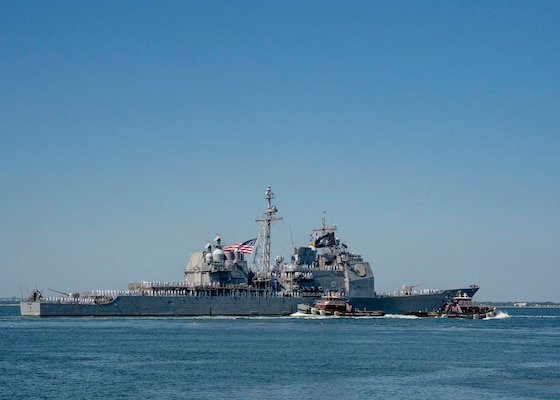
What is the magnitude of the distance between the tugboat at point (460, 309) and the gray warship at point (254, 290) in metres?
0.98

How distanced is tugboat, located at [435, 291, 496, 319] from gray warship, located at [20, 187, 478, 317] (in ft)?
3.21

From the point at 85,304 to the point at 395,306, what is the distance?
4002 cm

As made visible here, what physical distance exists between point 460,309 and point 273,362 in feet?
196

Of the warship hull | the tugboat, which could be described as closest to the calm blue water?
the warship hull

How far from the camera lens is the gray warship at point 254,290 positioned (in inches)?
3681

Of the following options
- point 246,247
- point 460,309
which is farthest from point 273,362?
point 460,309

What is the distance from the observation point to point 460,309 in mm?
103875

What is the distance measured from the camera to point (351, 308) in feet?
322

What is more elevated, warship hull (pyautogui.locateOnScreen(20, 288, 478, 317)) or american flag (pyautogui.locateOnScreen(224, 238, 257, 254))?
american flag (pyautogui.locateOnScreen(224, 238, 257, 254))

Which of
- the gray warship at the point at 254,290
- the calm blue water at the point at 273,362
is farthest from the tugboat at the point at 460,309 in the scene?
the calm blue water at the point at 273,362

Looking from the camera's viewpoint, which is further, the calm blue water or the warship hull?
the warship hull

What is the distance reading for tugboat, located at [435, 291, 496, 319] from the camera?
10362cm

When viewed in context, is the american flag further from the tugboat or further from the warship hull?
the tugboat

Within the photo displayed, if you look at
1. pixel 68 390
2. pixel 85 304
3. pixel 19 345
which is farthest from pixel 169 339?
pixel 85 304
